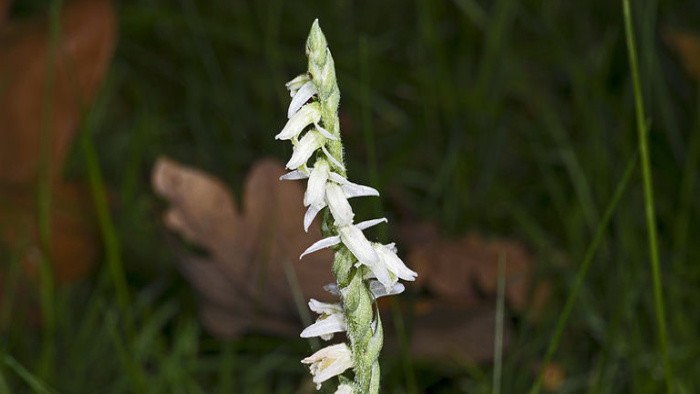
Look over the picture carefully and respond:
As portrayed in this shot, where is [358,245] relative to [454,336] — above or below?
above

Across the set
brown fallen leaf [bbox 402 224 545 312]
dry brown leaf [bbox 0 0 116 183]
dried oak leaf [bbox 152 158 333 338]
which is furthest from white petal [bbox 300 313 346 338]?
dry brown leaf [bbox 0 0 116 183]

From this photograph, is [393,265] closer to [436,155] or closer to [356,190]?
[356,190]

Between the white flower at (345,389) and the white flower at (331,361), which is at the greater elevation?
the white flower at (331,361)

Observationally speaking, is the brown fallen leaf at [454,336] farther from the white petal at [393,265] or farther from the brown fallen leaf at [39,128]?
the white petal at [393,265]

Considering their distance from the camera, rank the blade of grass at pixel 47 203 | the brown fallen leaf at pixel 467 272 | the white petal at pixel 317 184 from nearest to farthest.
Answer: the white petal at pixel 317 184 < the blade of grass at pixel 47 203 < the brown fallen leaf at pixel 467 272

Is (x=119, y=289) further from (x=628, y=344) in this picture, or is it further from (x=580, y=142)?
(x=580, y=142)

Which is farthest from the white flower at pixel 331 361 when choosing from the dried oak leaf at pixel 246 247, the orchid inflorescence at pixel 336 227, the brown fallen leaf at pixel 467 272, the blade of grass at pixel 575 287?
the brown fallen leaf at pixel 467 272

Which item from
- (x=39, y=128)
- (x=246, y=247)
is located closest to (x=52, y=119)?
(x=39, y=128)
